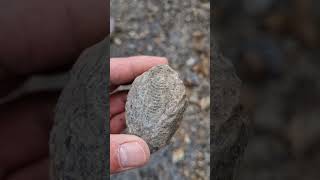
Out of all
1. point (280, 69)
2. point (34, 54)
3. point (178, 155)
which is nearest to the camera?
point (34, 54)

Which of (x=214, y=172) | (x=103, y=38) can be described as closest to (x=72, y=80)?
(x=103, y=38)

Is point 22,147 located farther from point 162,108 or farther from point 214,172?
point 214,172

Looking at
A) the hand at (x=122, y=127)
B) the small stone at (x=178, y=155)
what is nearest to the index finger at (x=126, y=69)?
the hand at (x=122, y=127)

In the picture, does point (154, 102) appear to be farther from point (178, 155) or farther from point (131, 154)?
point (178, 155)

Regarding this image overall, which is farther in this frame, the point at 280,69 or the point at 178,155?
the point at 178,155

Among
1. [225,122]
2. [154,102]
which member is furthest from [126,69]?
[225,122]

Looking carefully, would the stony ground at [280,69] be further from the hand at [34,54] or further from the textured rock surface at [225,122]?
the hand at [34,54]

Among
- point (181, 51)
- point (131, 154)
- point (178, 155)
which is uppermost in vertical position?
point (181, 51)
